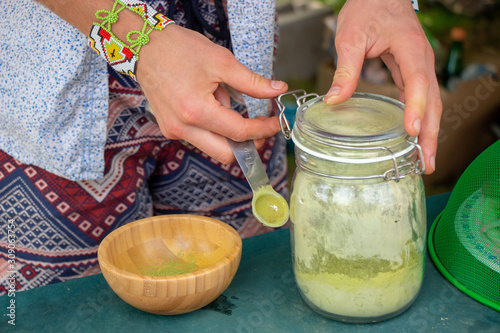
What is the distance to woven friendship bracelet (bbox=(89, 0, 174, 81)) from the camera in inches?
28.7

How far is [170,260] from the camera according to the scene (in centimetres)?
82

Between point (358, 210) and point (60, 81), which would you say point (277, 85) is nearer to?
point (358, 210)

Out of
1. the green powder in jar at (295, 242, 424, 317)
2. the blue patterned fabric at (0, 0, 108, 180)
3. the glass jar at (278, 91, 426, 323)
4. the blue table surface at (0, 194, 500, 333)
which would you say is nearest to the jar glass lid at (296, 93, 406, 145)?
the glass jar at (278, 91, 426, 323)

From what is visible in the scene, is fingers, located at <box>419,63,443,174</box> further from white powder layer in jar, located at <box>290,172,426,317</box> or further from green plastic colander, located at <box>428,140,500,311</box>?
green plastic colander, located at <box>428,140,500,311</box>

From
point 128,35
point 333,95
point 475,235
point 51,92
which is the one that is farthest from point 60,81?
point 475,235

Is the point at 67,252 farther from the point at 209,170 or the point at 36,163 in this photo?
the point at 209,170

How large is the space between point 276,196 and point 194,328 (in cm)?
22

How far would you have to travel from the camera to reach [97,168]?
925 millimetres

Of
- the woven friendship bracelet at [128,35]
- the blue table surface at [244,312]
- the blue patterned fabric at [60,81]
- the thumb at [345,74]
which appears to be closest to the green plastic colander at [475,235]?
the blue table surface at [244,312]

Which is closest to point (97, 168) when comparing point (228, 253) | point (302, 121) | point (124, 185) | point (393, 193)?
point (124, 185)

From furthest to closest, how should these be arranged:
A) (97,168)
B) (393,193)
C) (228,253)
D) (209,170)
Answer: (209,170) → (97,168) → (228,253) → (393,193)

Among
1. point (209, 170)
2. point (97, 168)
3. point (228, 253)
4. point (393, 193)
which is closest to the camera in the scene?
point (393, 193)

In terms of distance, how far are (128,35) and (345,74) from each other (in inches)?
Result: 12.6

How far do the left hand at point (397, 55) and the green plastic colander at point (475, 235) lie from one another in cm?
17
